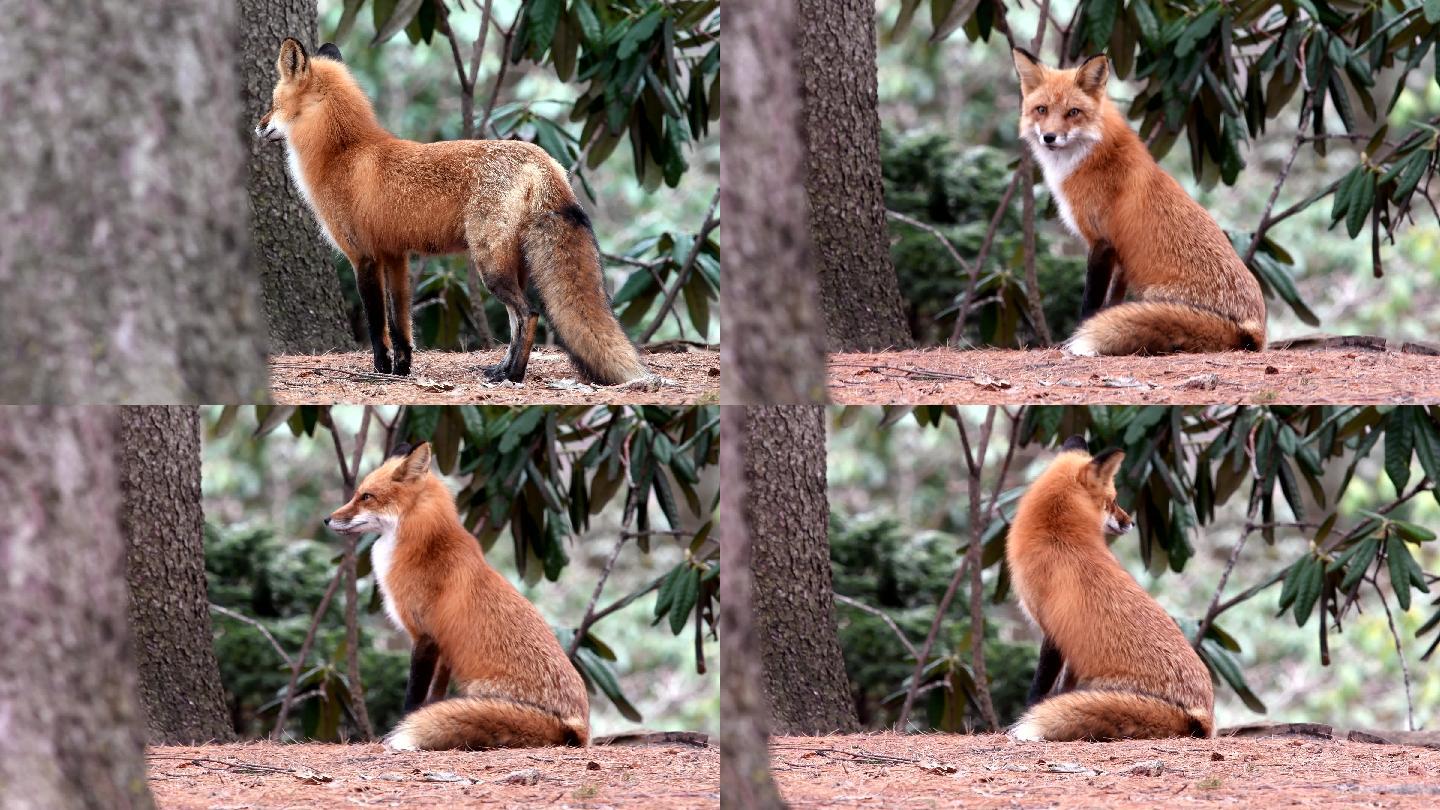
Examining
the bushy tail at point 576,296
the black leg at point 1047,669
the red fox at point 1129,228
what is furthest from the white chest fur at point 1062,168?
the bushy tail at point 576,296

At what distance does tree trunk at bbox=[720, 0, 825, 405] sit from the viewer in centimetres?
412

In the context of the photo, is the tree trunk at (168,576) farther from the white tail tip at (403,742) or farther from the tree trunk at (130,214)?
the tree trunk at (130,214)

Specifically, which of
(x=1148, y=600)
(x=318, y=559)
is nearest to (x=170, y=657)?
(x=318, y=559)

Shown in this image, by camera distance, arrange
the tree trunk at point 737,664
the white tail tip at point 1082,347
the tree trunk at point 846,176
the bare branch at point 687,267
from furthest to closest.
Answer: the bare branch at point 687,267 → the tree trunk at point 846,176 → the white tail tip at point 1082,347 → the tree trunk at point 737,664

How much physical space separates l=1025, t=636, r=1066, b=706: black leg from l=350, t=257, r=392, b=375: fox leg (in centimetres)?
303

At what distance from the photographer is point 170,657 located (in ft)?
19.5

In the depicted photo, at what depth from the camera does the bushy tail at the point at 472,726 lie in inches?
208

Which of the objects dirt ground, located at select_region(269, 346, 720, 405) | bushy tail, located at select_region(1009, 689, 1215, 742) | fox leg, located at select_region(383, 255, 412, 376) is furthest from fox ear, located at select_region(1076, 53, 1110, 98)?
fox leg, located at select_region(383, 255, 412, 376)

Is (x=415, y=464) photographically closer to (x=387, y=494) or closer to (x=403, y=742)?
(x=387, y=494)

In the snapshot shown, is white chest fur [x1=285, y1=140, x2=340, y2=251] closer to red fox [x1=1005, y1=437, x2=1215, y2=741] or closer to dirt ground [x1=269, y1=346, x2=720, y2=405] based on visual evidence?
dirt ground [x1=269, y1=346, x2=720, y2=405]

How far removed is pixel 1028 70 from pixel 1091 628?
2333 millimetres

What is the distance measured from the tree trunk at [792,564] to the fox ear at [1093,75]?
1.73 metres

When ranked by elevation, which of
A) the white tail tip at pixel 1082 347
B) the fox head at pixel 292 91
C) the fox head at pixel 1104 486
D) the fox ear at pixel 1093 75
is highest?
the fox ear at pixel 1093 75

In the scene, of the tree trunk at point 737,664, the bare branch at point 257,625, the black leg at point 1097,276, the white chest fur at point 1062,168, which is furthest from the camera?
the bare branch at point 257,625
